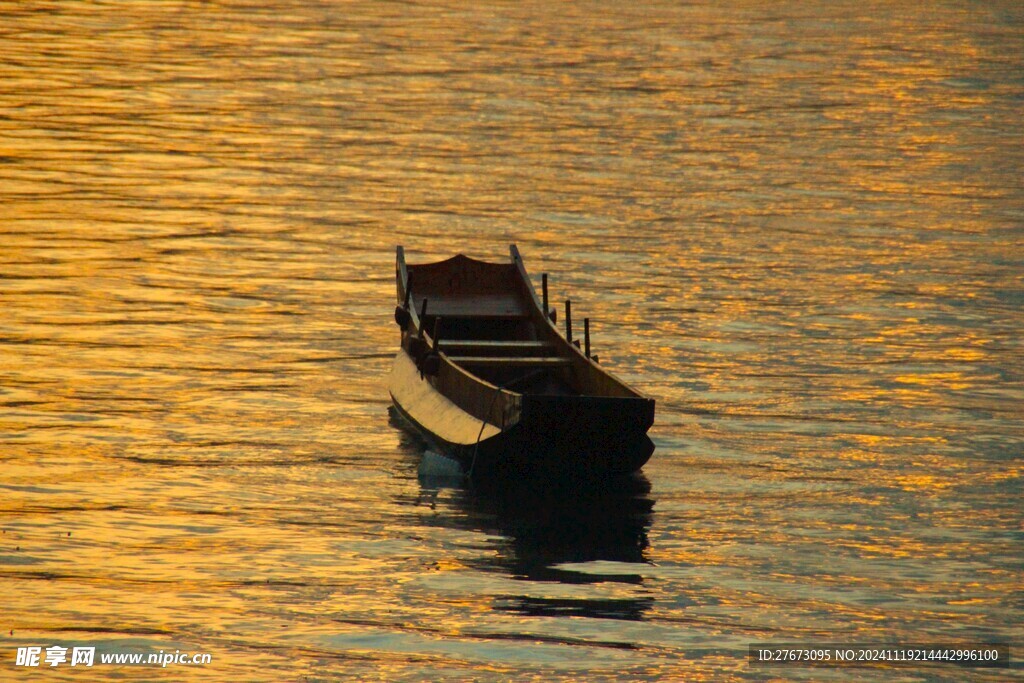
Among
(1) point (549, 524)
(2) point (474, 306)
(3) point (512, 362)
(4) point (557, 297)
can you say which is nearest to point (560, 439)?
(1) point (549, 524)

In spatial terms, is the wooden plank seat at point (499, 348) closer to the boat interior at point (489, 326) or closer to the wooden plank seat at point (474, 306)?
the boat interior at point (489, 326)

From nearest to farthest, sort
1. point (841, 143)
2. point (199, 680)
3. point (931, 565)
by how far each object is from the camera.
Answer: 1. point (199, 680)
2. point (931, 565)
3. point (841, 143)

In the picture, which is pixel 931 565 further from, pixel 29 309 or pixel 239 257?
pixel 239 257

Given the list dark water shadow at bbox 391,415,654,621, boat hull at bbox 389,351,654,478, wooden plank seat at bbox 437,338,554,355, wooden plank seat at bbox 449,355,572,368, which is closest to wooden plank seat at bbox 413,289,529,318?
wooden plank seat at bbox 437,338,554,355

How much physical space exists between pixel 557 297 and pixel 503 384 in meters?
8.47

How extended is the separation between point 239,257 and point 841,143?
61.6ft

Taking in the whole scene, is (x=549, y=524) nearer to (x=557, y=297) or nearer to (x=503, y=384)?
(x=503, y=384)

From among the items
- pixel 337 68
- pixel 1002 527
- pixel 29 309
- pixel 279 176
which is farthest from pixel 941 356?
pixel 337 68

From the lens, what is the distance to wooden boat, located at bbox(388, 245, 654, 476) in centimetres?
1738

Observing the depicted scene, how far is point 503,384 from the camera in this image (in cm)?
1933

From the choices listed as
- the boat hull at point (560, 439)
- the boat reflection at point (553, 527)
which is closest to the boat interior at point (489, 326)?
the boat hull at point (560, 439)

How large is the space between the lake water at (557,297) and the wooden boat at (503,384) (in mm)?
519

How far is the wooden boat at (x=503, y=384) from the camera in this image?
17.4 m

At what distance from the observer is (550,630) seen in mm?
14266
